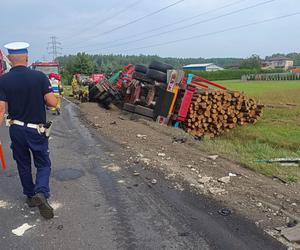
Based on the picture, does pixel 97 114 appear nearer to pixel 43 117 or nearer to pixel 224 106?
pixel 224 106

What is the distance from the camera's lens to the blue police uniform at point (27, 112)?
4.10 m

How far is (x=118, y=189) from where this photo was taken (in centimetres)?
536

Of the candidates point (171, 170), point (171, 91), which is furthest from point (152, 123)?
point (171, 170)

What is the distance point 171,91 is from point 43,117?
26.6ft

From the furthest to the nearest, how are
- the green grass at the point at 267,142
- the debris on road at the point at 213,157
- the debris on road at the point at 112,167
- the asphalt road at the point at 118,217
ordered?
the debris on road at the point at 213,157
the green grass at the point at 267,142
the debris on road at the point at 112,167
the asphalt road at the point at 118,217

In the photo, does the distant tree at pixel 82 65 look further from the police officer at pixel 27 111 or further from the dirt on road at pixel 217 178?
the police officer at pixel 27 111

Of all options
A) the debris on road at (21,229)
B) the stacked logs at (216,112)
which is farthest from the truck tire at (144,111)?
the debris on road at (21,229)

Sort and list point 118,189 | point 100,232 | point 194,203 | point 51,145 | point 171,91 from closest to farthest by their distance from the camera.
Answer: point 100,232 → point 194,203 → point 118,189 → point 51,145 → point 171,91

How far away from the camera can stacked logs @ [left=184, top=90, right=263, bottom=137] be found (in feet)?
39.9

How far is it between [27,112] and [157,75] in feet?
30.0

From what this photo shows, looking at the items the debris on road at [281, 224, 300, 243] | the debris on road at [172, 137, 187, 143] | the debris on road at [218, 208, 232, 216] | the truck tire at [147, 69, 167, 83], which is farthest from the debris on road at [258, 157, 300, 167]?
the truck tire at [147, 69, 167, 83]

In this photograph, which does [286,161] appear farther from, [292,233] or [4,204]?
[4,204]

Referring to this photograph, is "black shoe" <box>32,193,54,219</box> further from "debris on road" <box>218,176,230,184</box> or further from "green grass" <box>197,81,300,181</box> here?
"green grass" <box>197,81,300,181</box>

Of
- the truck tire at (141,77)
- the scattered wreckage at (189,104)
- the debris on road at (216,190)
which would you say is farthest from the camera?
the truck tire at (141,77)
